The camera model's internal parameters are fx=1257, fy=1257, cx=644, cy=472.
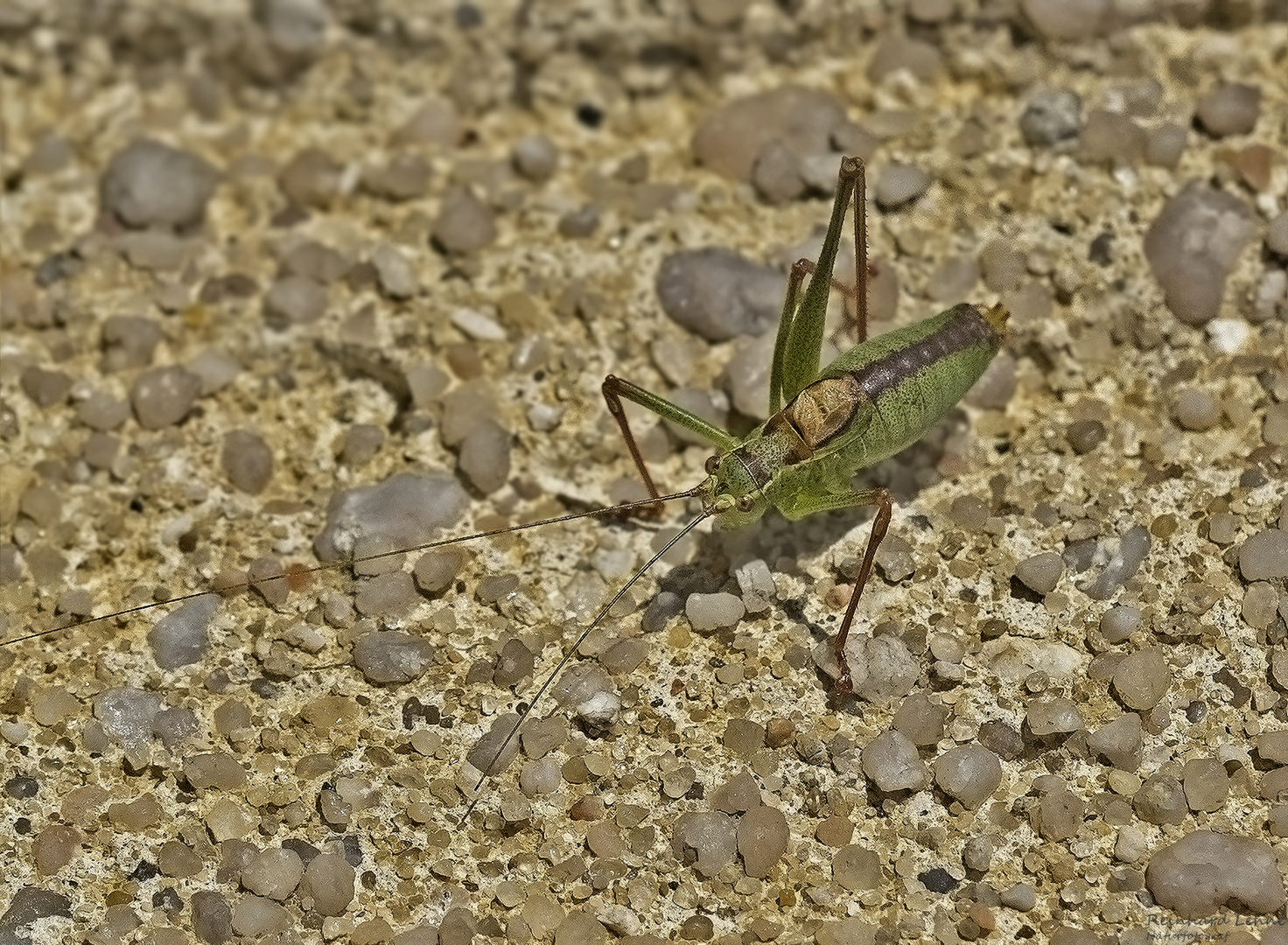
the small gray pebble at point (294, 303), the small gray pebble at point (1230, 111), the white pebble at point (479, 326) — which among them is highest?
the small gray pebble at point (1230, 111)

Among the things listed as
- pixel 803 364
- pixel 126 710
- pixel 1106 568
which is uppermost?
pixel 803 364

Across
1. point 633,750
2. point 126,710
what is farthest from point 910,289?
point 126,710

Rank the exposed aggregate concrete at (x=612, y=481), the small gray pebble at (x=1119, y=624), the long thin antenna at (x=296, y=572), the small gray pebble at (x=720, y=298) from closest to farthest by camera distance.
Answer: the exposed aggregate concrete at (x=612, y=481), the small gray pebble at (x=1119, y=624), the long thin antenna at (x=296, y=572), the small gray pebble at (x=720, y=298)

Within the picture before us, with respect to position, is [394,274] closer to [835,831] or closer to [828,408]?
[828,408]

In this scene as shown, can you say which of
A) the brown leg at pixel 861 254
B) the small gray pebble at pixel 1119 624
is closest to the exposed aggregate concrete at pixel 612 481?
the small gray pebble at pixel 1119 624

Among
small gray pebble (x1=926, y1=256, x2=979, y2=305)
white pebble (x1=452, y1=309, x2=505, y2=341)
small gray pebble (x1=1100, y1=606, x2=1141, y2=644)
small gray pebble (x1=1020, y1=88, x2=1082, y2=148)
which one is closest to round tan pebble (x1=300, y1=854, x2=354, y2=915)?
white pebble (x1=452, y1=309, x2=505, y2=341)

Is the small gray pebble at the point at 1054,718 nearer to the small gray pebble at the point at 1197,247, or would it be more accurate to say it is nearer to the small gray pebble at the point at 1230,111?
the small gray pebble at the point at 1197,247

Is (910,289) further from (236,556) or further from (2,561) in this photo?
(2,561)
